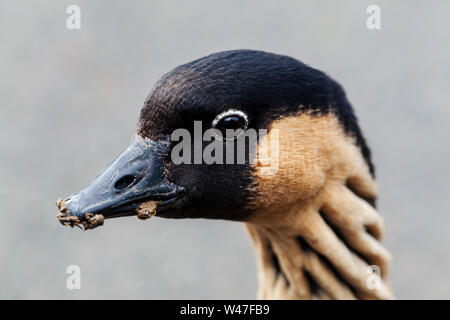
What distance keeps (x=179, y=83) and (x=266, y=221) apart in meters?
1.04

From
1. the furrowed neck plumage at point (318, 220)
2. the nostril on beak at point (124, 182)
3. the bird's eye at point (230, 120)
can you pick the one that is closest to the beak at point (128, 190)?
the nostril on beak at point (124, 182)

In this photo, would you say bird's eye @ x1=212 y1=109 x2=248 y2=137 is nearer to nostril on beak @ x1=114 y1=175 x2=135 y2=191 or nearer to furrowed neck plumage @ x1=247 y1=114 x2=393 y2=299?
furrowed neck plumage @ x1=247 y1=114 x2=393 y2=299

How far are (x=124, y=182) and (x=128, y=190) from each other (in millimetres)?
48

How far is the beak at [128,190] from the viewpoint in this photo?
2961mm

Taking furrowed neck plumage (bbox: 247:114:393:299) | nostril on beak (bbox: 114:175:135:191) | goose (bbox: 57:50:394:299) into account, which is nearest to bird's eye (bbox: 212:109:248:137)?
goose (bbox: 57:50:394:299)

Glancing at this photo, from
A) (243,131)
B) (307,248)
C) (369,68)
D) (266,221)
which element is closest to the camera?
(243,131)

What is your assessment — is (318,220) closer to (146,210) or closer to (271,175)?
(271,175)

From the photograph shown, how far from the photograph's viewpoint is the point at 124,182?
3.05 meters

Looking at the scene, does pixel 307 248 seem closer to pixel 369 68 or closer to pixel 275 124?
pixel 275 124

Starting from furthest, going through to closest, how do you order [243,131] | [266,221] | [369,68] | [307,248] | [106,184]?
1. [369,68]
2. [307,248]
3. [266,221]
4. [243,131]
5. [106,184]

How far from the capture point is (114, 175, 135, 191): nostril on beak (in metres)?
3.03

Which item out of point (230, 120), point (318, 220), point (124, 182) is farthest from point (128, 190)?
point (318, 220)

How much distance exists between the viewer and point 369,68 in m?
9.49
